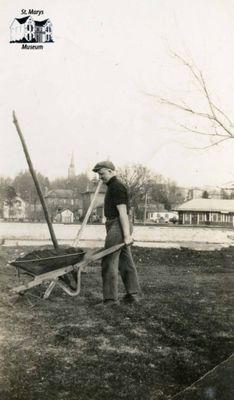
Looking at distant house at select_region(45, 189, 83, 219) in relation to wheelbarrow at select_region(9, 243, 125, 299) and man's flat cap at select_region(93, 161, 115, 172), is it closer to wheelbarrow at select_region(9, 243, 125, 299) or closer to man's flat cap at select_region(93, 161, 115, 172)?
man's flat cap at select_region(93, 161, 115, 172)

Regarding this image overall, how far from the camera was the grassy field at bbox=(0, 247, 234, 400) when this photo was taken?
297cm

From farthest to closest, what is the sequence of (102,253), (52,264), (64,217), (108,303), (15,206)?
(64,217) → (15,206) → (108,303) → (102,253) → (52,264)

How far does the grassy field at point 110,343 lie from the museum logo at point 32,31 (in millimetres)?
2740

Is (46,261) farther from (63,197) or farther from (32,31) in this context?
(63,197)

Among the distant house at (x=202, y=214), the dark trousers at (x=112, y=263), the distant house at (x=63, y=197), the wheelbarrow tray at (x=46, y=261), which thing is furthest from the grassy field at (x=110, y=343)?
the distant house at (x=202, y=214)

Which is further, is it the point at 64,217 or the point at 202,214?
the point at 202,214

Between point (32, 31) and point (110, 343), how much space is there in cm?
316

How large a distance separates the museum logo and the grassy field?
274cm

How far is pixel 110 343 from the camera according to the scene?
362 cm

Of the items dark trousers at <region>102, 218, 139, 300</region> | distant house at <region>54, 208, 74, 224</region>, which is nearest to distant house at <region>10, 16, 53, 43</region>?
dark trousers at <region>102, 218, 139, 300</region>

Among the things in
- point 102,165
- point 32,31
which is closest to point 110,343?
point 102,165

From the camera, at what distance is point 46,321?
411 cm

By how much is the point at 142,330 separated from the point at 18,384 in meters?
1.33

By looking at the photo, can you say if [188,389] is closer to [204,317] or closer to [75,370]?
[75,370]
